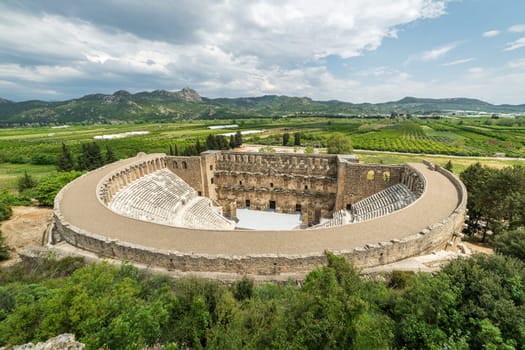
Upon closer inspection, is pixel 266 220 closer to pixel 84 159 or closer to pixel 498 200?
pixel 498 200

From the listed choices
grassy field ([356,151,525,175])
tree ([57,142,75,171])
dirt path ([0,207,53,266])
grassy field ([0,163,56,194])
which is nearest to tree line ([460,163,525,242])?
grassy field ([356,151,525,175])

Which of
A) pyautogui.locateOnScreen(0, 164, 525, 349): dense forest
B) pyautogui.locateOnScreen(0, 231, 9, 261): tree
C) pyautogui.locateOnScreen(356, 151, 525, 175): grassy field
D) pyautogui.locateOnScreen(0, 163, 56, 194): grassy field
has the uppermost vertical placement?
pyautogui.locateOnScreen(0, 164, 525, 349): dense forest

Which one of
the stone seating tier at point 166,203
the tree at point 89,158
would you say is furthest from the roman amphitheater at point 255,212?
the tree at point 89,158

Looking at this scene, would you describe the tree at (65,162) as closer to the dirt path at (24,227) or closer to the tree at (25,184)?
the tree at (25,184)

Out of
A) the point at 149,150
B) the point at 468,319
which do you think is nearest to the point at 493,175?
the point at 468,319

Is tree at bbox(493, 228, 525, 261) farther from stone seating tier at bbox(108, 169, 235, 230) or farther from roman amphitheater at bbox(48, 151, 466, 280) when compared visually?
stone seating tier at bbox(108, 169, 235, 230)

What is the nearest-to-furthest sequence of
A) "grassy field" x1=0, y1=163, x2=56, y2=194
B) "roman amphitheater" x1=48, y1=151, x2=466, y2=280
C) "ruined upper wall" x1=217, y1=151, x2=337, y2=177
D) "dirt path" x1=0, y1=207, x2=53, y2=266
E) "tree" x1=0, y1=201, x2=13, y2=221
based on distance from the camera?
1. "roman amphitheater" x1=48, y1=151, x2=466, y2=280
2. "dirt path" x1=0, y1=207, x2=53, y2=266
3. "tree" x1=0, y1=201, x2=13, y2=221
4. "ruined upper wall" x1=217, y1=151, x2=337, y2=177
5. "grassy field" x1=0, y1=163, x2=56, y2=194

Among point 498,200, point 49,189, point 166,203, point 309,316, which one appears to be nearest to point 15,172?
point 49,189
